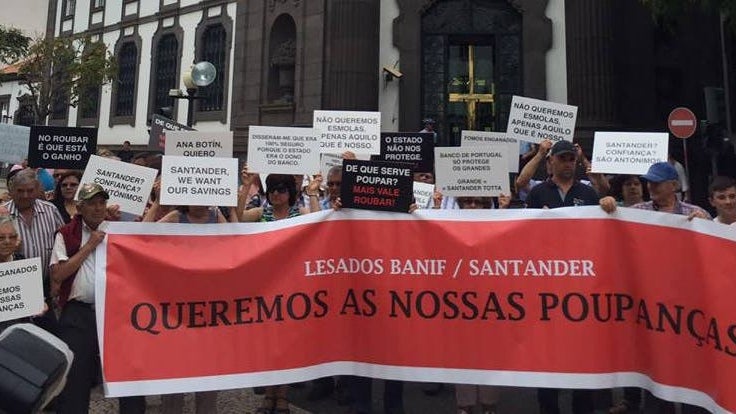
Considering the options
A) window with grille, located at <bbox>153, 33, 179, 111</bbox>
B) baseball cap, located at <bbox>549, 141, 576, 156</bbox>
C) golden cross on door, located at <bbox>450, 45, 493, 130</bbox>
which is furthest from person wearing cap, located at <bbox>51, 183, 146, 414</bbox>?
window with grille, located at <bbox>153, 33, 179, 111</bbox>

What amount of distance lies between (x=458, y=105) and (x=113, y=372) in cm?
1592

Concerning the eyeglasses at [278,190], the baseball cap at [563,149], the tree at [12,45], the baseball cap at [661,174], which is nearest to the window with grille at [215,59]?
the tree at [12,45]

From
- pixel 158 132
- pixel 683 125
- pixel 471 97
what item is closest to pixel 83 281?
pixel 158 132

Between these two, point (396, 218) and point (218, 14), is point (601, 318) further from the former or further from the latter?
point (218, 14)

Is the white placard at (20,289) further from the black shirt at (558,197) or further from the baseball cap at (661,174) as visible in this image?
the baseball cap at (661,174)

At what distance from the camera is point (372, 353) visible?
4527mm

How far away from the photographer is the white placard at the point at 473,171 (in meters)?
4.83

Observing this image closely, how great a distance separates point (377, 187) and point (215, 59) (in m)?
22.0

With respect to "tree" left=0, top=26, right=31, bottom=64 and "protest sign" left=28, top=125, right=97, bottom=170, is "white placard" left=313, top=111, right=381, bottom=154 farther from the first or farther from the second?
"tree" left=0, top=26, right=31, bottom=64

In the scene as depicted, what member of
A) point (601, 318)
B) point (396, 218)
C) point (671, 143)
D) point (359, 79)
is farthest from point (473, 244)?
point (671, 143)

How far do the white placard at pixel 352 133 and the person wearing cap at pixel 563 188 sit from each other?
8.83ft

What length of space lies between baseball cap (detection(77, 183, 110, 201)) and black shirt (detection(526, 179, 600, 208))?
135 inches

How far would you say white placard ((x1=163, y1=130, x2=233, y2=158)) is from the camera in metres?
5.46

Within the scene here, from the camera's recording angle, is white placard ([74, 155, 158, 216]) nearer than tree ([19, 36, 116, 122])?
Yes
